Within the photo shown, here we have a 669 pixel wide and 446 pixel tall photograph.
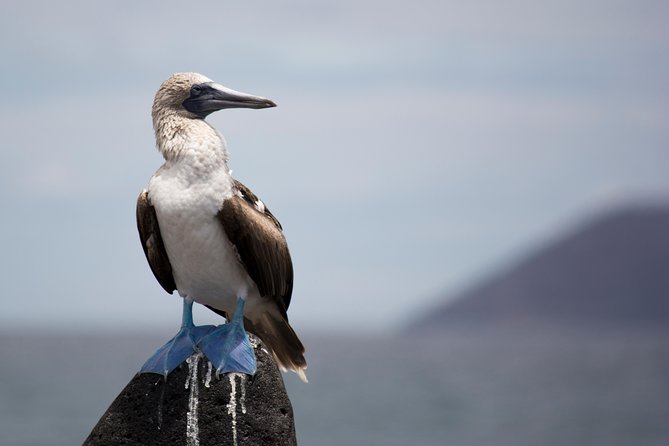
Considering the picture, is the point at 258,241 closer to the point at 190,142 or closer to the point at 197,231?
the point at 197,231

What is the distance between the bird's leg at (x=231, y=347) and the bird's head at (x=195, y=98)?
1.46 metres

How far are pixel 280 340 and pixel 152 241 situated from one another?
1.36 m

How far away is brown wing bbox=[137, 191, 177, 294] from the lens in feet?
29.2

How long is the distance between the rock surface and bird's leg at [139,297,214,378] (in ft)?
0.23

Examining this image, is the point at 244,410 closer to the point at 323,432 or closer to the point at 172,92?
the point at 172,92

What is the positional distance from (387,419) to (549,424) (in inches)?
294

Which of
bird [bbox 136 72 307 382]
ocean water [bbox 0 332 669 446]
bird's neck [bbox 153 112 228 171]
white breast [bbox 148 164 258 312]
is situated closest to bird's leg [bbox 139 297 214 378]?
bird [bbox 136 72 307 382]

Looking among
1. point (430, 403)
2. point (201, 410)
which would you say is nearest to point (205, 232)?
point (201, 410)

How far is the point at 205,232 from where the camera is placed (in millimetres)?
8664

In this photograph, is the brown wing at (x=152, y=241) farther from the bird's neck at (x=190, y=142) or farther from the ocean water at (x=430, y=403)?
the ocean water at (x=430, y=403)

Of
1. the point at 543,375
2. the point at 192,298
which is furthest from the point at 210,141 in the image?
the point at 543,375

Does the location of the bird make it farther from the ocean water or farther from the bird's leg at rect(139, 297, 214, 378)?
the ocean water

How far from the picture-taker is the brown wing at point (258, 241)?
871 cm

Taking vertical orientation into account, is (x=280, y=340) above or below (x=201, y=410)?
above
